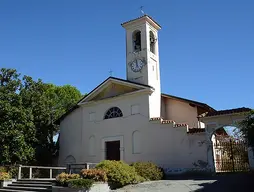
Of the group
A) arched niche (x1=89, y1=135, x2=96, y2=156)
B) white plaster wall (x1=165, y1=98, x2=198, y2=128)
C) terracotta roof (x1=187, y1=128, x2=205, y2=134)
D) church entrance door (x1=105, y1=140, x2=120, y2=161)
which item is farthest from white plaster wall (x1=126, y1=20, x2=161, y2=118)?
arched niche (x1=89, y1=135, x2=96, y2=156)

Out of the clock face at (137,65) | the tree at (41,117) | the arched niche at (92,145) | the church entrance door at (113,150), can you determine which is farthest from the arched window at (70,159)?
the clock face at (137,65)

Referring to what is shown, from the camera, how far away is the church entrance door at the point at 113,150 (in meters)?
24.4

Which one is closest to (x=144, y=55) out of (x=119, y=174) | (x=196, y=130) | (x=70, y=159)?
(x=196, y=130)

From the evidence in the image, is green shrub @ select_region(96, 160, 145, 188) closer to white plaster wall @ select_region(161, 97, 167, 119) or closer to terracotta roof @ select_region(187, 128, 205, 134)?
terracotta roof @ select_region(187, 128, 205, 134)

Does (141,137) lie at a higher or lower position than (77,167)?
Answer: higher

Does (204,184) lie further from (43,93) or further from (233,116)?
(43,93)

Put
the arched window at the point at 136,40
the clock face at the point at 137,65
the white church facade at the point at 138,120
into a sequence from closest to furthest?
the white church facade at the point at 138,120 → the clock face at the point at 137,65 → the arched window at the point at 136,40

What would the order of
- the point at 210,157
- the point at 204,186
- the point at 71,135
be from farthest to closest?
the point at 71,135
the point at 210,157
the point at 204,186

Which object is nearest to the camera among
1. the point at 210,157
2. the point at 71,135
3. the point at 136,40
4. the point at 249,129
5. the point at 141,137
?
the point at 249,129

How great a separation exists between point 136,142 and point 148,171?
460 cm

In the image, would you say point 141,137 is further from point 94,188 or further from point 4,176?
point 4,176

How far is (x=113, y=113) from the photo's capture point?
1004 inches

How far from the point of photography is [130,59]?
25.8 m

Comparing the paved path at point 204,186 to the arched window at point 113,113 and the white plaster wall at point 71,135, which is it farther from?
the white plaster wall at point 71,135
